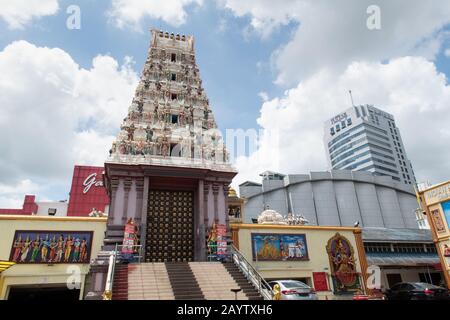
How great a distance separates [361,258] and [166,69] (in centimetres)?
2266

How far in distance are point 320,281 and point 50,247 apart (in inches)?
714

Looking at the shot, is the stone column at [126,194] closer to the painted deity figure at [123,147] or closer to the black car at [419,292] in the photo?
the painted deity figure at [123,147]

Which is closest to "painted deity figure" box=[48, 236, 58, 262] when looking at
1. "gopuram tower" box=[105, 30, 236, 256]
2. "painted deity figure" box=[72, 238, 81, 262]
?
"painted deity figure" box=[72, 238, 81, 262]

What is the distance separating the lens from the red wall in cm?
5138

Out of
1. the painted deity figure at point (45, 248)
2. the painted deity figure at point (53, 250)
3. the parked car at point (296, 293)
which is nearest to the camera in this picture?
the parked car at point (296, 293)

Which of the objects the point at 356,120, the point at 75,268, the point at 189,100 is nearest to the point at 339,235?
the point at 189,100

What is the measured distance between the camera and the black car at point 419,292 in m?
15.6

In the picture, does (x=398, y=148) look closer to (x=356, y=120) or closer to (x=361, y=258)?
(x=356, y=120)

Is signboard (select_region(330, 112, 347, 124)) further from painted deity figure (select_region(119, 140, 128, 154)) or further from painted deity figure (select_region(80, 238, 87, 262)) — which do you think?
painted deity figure (select_region(80, 238, 87, 262))

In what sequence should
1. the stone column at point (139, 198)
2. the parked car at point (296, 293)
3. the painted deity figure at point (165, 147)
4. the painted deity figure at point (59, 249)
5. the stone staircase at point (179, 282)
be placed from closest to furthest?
the parked car at point (296, 293) → the stone staircase at point (179, 282) → the painted deity figure at point (59, 249) → the stone column at point (139, 198) → the painted deity figure at point (165, 147)

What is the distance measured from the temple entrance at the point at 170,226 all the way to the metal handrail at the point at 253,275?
12.2 ft

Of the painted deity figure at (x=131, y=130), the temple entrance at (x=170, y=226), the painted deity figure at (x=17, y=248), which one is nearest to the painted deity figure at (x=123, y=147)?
the painted deity figure at (x=131, y=130)

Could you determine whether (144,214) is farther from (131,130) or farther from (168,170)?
(131,130)

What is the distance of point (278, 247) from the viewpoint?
71.1ft
